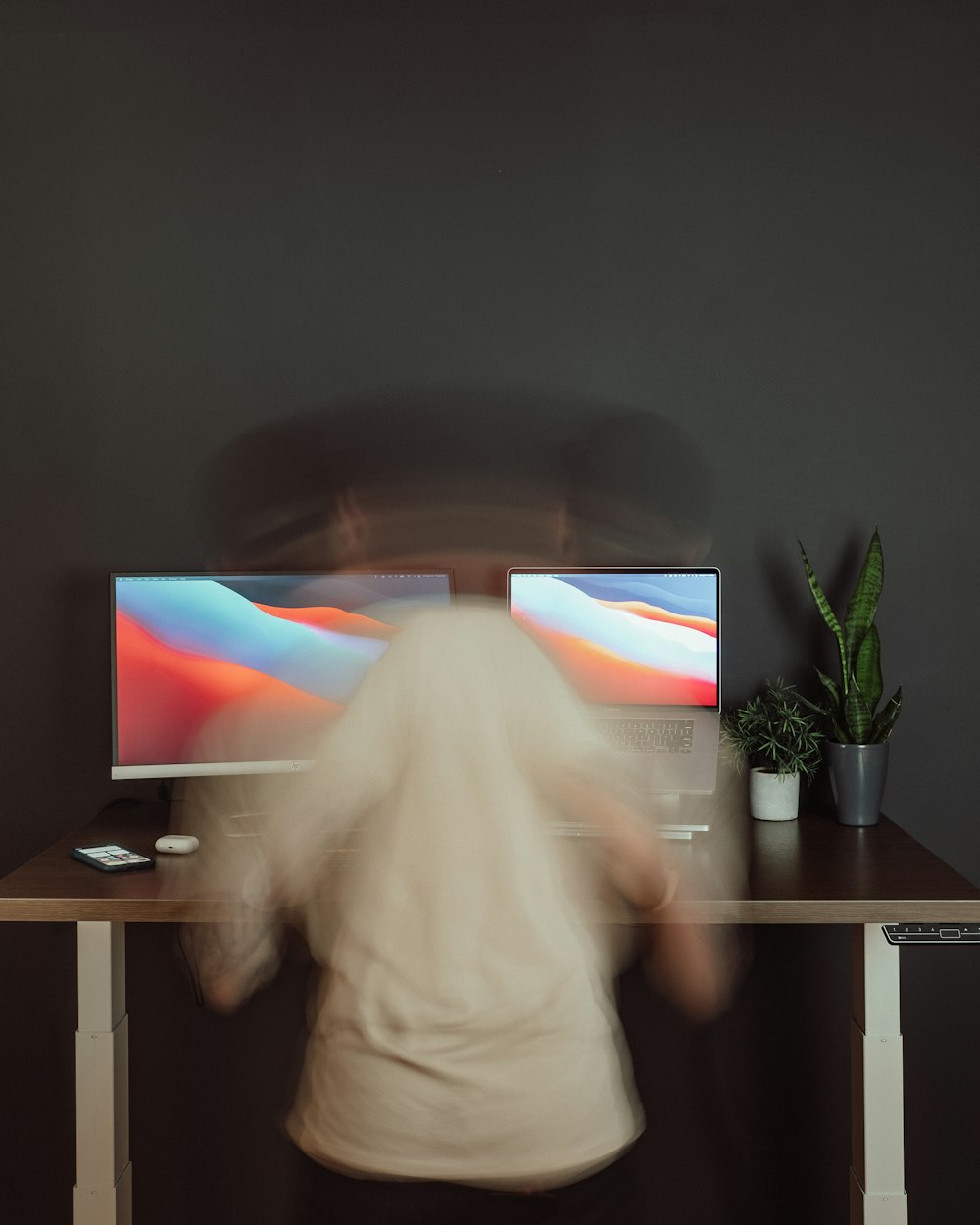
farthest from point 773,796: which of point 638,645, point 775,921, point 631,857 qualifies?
point 631,857

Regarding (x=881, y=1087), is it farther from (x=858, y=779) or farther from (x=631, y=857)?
(x=631, y=857)

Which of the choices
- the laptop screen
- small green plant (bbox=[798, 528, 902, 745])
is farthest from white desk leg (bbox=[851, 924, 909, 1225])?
the laptop screen

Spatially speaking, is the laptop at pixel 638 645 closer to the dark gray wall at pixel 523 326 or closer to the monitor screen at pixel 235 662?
the dark gray wall at pixel 523 326

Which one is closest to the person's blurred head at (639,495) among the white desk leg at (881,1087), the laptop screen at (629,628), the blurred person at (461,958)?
the laptop screen at (629,628)

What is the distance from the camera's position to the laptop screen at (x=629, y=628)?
2.28 meters

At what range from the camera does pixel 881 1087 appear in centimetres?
189

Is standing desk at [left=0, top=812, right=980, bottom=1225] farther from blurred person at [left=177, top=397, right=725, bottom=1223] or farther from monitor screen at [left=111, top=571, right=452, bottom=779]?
blurred person at [left=177, top=397, right=725, bottom=1223]

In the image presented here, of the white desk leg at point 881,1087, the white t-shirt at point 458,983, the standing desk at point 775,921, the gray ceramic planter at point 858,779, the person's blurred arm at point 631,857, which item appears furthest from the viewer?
the gray ceramic planter at point 858,779

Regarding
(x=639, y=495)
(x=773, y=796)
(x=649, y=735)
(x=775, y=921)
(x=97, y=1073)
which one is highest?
(x=639, y=495)

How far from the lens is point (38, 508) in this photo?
2.46 m

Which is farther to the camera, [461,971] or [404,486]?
[404,486]

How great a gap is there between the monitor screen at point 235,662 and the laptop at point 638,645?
314 mm

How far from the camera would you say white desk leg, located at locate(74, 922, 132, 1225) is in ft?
6.36

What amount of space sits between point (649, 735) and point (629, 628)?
8.8 inches
